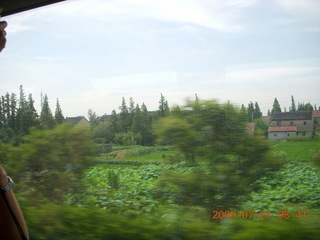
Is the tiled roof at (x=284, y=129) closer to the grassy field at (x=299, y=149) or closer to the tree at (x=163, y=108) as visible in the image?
the grassy field at (x=299, y=149)

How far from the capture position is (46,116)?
377cm

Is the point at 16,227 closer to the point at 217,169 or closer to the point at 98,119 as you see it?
the point at 217,169

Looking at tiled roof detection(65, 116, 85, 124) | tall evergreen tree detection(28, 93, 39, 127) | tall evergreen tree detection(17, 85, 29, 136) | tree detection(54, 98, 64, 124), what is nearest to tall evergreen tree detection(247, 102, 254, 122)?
tiled roof detection(65, 116, 85, 124)

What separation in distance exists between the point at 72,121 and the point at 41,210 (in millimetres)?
1083

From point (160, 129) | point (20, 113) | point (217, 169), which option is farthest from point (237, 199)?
point (20, 113)

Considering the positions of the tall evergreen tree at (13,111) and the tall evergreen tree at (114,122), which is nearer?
the tall evergreen tree at (114,122)

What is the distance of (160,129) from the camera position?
2801 millimetres

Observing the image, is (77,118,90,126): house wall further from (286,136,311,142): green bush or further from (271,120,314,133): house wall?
(286,136,311,142): green bush
